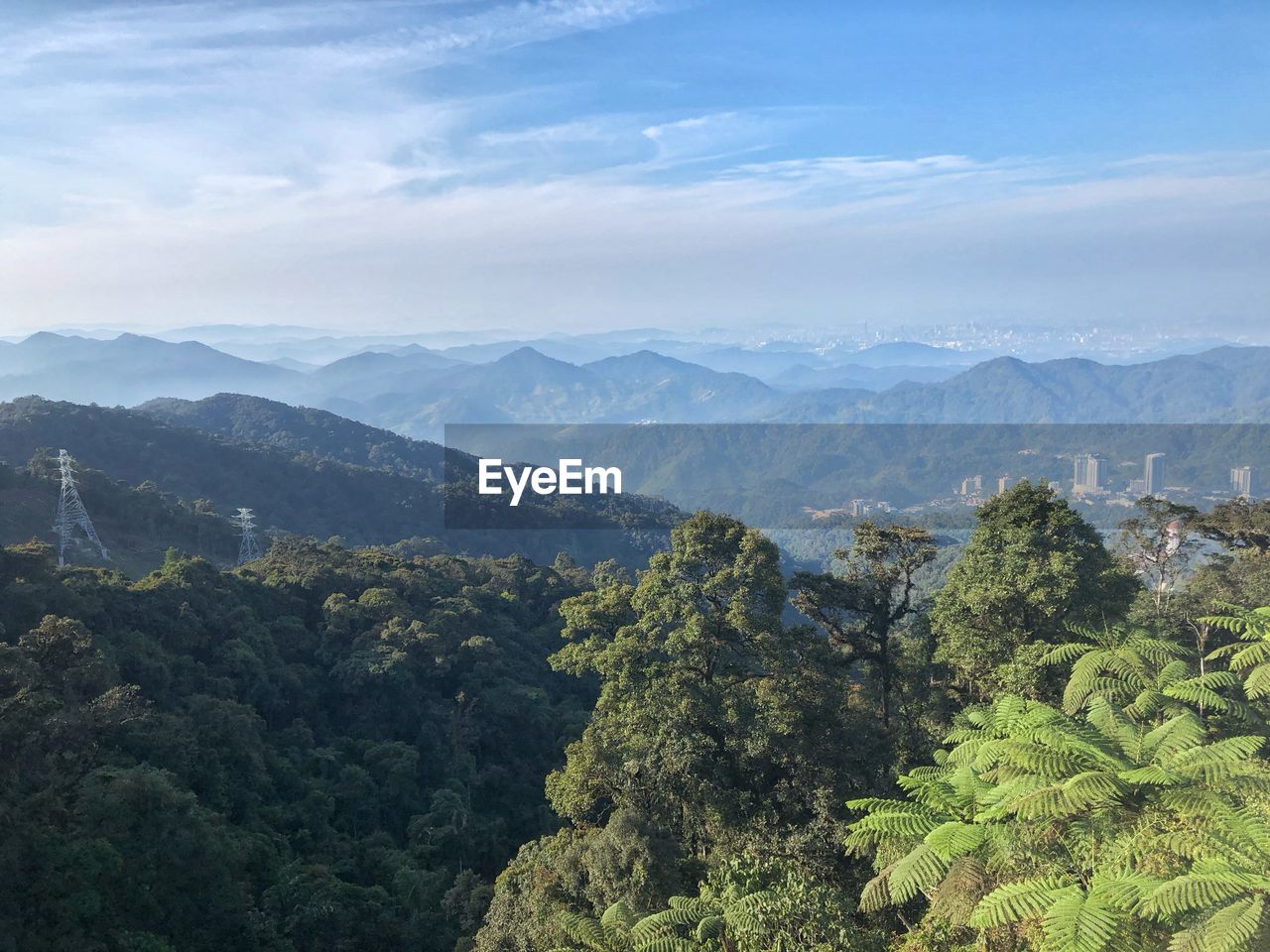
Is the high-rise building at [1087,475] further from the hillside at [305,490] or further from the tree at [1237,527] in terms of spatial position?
the tree at [1237,527]

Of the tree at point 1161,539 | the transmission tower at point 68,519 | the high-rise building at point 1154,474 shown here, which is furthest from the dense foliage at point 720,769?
the high-rise building at point 1154,474

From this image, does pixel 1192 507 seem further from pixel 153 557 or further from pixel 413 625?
pixel 153 557

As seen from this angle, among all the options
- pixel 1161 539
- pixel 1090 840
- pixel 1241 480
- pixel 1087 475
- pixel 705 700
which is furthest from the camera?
pixel 1087 475

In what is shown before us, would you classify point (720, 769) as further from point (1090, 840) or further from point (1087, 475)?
point (1087, 475)

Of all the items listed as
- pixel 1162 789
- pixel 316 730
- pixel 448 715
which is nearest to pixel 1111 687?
pixel 1162 789

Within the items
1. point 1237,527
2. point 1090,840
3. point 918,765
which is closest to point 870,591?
point 918,765

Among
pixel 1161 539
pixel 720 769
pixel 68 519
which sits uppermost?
pixel 1161 539
